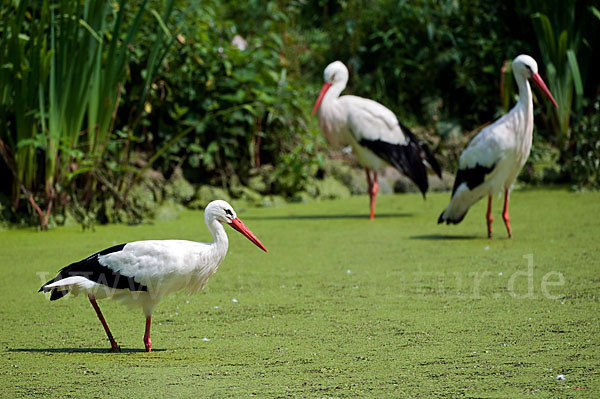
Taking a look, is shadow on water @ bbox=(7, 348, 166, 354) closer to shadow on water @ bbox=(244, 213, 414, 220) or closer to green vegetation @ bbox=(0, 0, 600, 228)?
green vegetation @ bbox=(0, 0, 600, 228)

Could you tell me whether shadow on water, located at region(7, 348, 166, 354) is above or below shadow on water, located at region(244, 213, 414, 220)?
below

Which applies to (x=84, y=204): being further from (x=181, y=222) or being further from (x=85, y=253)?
(x=85, y=253)

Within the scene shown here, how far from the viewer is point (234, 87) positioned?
27.3ft

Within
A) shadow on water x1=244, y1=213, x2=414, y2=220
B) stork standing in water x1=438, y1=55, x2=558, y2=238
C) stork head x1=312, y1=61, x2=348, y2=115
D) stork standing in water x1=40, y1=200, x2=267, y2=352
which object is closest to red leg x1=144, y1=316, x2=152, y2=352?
stork standing in water x1=40, y1=200, x2=267, y2=352

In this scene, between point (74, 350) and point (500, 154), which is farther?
point (500, 154)

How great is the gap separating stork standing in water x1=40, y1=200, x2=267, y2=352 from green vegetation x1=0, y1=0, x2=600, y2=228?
3130 mm

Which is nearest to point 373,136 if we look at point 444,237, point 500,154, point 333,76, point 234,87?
point 333,76

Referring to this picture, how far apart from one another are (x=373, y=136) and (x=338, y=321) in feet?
11.9

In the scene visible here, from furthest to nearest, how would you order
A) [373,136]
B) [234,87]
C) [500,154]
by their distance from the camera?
1. [234,87]
2. [373,136]
3. [500,154]

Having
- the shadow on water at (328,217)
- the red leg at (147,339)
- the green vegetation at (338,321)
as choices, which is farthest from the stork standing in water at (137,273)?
the shadow on water at (328,217)

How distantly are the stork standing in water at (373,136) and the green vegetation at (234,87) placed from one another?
89 centimetres

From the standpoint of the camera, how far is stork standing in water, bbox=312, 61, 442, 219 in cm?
708

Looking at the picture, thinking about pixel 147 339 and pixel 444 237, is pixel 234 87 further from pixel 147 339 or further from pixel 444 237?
pixel 147 339

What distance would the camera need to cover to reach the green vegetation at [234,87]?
20.4 feet
